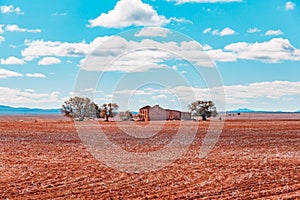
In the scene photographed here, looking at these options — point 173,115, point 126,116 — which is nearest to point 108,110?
point 126,116

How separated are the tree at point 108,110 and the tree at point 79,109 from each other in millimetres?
2277

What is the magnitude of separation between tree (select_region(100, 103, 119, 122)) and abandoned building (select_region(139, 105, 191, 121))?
247 inches

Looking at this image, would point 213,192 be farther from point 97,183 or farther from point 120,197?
point 97,183

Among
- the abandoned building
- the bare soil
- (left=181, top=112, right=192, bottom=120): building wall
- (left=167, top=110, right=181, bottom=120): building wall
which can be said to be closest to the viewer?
the bare soil

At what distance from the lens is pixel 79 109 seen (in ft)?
366

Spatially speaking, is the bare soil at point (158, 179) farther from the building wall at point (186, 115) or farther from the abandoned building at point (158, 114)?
the building wall at point (186, 115)

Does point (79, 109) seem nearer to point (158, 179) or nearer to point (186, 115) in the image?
point (186, 115)

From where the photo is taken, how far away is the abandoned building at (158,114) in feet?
347

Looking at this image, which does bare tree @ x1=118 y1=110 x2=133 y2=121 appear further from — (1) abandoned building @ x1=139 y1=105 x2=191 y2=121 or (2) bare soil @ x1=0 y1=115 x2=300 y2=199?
(2) bare soil @ x1=0 y1=115 x2=300 y2=199

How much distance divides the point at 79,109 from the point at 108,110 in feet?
28.2

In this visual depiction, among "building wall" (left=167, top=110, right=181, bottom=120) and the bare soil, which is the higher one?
"building wall" (left=167, top=110, right=181, bottom=120)

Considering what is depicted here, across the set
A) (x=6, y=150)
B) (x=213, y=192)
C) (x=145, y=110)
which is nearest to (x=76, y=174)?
(x=213, y=192)

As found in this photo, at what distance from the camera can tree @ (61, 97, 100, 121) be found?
11019cm

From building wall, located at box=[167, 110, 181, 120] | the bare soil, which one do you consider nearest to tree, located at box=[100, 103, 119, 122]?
building wall, located at box=[167, 110, 181, 120]
